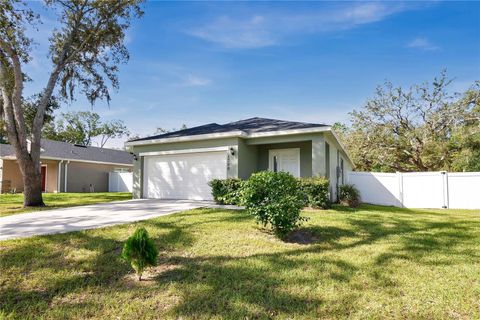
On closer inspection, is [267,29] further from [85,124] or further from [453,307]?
[85,124]

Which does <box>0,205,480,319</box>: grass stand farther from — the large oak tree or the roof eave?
the large oak tree

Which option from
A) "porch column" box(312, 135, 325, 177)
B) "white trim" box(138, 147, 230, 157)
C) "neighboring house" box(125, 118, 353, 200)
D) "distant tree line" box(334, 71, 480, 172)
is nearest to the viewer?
"porch column" box(312, 135, 325, 177)

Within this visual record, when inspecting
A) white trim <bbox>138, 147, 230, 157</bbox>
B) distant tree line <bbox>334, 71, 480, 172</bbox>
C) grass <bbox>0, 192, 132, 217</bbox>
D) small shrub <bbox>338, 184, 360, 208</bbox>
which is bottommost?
grass <bbox>0, 192, 132, 217</bbox>

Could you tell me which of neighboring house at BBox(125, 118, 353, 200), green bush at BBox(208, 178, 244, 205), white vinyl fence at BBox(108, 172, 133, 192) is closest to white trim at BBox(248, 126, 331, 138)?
neighboring house at BBox(125, 118, 353, 200)

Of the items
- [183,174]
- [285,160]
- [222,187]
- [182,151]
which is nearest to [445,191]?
[285,160]

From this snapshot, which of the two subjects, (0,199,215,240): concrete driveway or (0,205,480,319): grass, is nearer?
(0,205,480,319): grass

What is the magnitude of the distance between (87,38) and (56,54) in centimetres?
217

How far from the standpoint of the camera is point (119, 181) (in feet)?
79.7

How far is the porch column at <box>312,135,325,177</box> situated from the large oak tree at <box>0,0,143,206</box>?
931cm

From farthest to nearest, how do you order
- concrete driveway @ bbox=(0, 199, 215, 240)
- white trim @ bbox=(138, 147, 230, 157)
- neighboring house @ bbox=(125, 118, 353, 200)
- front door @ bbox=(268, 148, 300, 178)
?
front door @ bbox=(268, 148, 300, 178)
white trim @ bbox=(138, 147, 230, 157)
neighboring house @ bbox=(125, 118, 353, 200)
concrete driveway @ bbox=(0, 199, 215, 240)

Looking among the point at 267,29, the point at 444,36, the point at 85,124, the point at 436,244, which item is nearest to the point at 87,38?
the point at 267,29

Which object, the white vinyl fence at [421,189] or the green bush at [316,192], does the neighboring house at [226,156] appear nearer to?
the green bush at [316,192]

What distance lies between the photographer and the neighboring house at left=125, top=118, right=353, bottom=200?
11.6 m

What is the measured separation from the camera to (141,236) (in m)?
4.16
